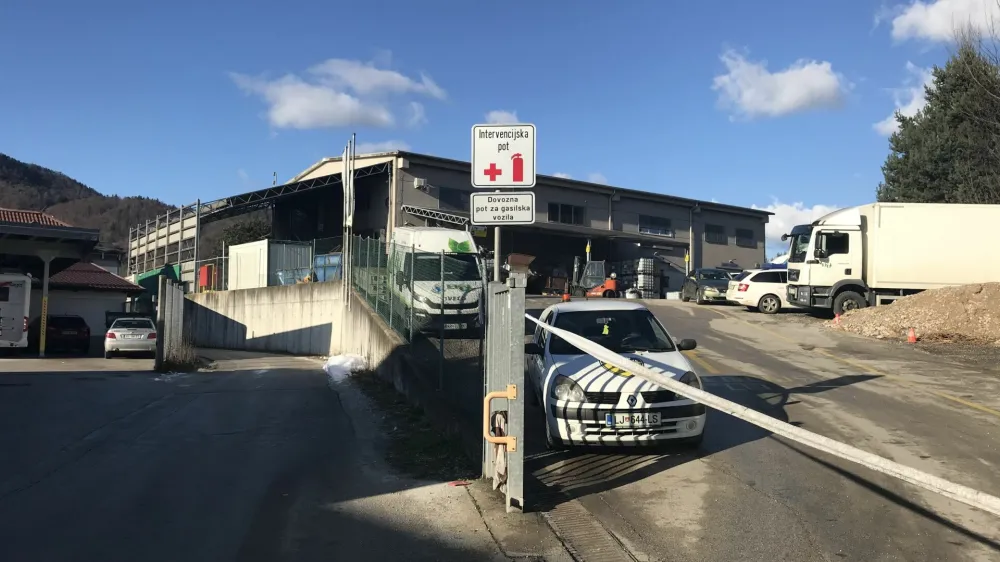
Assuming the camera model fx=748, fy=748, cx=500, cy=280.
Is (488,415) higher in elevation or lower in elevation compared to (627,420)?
higher

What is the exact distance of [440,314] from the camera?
1252 centimetres

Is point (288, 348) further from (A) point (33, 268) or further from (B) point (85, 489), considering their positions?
(B) point (85, 489)

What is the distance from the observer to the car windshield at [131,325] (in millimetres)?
25938

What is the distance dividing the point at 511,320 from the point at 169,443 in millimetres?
5560

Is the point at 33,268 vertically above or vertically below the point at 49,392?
above

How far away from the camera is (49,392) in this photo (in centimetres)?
1475

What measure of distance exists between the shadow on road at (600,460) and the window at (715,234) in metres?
45.3

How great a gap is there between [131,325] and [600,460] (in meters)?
22.9

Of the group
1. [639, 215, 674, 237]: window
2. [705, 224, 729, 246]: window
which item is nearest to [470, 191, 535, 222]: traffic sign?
[639, 215, 674, 237]: window

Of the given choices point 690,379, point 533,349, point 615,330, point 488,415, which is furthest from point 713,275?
point 488,415

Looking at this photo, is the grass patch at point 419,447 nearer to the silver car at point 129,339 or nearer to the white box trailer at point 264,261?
the silver car at point 129,339

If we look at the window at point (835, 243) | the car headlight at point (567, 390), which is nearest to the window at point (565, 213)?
the window at point (835, 243)

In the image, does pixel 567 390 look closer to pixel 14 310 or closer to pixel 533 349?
pixel 533 349

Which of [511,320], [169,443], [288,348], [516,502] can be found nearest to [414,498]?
[516,502]
